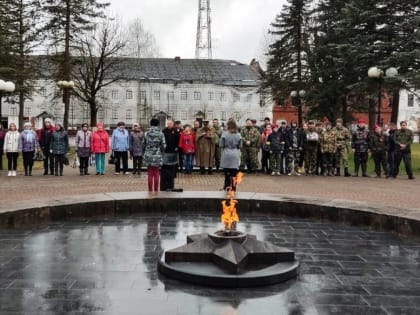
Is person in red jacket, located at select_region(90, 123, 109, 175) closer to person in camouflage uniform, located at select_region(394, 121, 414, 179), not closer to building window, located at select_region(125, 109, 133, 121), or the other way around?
person in camouflage uniform, located at select_region(394, 121, 414, 179)

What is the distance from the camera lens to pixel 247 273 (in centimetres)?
604

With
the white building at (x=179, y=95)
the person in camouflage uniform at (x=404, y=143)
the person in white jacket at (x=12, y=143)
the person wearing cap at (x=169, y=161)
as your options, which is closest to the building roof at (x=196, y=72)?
the white building at (x=179, y=95)

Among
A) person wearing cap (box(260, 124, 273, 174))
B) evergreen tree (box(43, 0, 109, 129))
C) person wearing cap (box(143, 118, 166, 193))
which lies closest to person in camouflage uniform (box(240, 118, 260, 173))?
person wearing cap (box(260, 124, 273, 174))

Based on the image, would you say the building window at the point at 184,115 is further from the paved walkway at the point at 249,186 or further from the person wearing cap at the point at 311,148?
the person wearing cap at the point at 311,148

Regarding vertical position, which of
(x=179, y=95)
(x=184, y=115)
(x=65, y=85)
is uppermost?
(x=179, y=95)

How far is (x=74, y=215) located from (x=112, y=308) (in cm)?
535

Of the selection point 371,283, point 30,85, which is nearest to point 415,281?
point 371,283

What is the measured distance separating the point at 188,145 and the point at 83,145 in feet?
11.8

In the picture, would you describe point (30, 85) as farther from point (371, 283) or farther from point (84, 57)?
point (371, 283)

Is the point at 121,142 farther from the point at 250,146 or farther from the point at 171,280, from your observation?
the point at 171,280

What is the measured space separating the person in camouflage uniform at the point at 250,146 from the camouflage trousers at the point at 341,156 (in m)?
2.78

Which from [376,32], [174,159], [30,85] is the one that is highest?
[376,32]

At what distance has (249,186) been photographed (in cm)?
1507

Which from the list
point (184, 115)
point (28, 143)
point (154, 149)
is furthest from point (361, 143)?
point (184, 115)
